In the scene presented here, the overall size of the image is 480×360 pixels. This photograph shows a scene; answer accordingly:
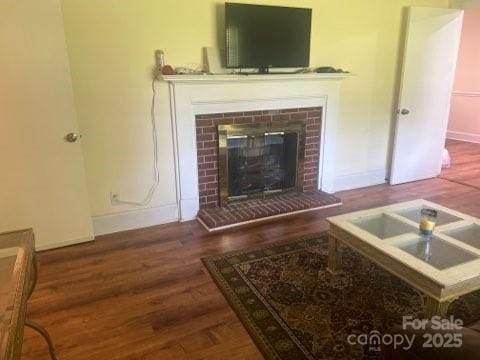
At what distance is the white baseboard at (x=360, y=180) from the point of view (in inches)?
168

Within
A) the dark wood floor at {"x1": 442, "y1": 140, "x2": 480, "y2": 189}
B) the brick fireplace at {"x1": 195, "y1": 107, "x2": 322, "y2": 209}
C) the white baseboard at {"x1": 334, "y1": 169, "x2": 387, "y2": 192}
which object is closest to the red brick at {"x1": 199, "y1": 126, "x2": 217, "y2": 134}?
the brick fireplace at {"x1": 195, "y1": 107, "x2": 322, "y2": 209}

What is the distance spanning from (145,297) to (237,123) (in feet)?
6.00

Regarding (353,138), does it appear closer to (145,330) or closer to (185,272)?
(185,272)

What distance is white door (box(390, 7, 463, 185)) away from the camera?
13.3 ft

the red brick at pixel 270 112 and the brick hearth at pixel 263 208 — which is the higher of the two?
the red brick at pixel 270 112

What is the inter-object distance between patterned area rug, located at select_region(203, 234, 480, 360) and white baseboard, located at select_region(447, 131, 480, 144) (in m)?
5.23

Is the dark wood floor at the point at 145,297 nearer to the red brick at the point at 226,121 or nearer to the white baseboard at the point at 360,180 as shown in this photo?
the white baseboard at the point at 360,180

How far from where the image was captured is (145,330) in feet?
6.73

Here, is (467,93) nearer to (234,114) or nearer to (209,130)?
(234,114)

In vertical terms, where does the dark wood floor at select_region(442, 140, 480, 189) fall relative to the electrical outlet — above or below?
below

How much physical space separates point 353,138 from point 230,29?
1904mm

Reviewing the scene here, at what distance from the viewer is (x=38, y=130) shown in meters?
2.71

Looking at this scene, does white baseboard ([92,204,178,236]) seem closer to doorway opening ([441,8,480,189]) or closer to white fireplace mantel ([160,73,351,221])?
white fireplace mantel ([160,73,351,221])

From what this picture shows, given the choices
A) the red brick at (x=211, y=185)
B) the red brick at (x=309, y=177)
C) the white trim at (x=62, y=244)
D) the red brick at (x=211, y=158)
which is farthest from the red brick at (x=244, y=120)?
the white trim at (x=62, y=244)
